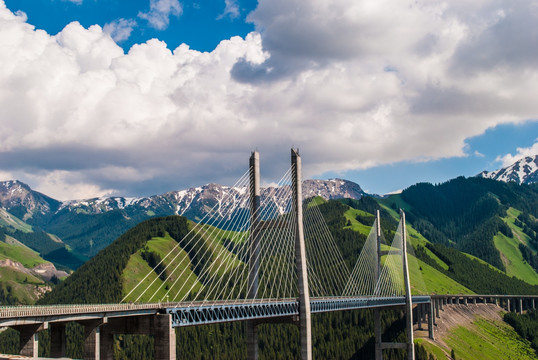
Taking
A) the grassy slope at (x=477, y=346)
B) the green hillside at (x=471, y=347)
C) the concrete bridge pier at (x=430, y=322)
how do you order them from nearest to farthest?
the green hillside at (x=471, y=347), the concrete bridge pier at (x=430, y=322), the grassy slope at (x=477, y=346)

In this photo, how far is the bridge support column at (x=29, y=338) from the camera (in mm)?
62750

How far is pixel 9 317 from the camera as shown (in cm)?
5744

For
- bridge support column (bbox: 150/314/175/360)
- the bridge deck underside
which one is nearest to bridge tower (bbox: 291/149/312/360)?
the bridge deck underside

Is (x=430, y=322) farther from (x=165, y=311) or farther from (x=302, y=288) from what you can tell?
(x=165, y=311)

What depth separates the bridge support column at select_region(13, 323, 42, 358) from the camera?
6275 centimetres

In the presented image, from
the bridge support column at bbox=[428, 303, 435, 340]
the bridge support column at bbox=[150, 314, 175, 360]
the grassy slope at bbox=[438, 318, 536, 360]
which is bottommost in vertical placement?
the grassy slope at bbox=[438, 318, 536, 360]

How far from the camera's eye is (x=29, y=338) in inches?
2488

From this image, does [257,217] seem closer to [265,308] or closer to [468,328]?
[265,308]

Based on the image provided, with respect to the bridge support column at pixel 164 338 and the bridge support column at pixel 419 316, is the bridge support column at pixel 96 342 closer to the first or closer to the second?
the bridge support column at pixel 164 338

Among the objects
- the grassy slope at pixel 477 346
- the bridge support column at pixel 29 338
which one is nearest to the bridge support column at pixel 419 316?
the grassy slope at pixel 477 346

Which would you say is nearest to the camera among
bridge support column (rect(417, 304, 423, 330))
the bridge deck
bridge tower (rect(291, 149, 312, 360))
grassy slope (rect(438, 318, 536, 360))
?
the bridge deck

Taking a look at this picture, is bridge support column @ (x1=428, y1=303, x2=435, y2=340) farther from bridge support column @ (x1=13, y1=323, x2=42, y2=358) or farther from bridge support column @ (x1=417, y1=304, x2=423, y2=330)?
bridge support column @ (x1=13, y1=323, x2=42, y2=358)

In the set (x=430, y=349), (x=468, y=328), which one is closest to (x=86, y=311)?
(x=430, y=349)

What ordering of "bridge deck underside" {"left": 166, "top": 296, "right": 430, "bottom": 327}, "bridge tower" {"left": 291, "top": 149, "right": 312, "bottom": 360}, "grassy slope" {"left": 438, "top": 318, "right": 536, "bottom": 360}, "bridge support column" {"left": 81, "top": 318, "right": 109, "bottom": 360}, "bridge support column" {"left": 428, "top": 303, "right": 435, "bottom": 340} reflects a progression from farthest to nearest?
"grassy slope" {"left": 438, "top": 318, "right": 536, "bottom": 360}
"bridge support column" {"left": 428, "top": 303, "right": 435, "bottom": 340}
"bridge tower" {"left": 291, "top": 149, "right": 312, "bottom": 360}
"bridge deck underside" {"left": 166, "top": 296, "right": 430, "bottom": 327}
"bridge support column" {"left": 81, "top": 318, "right": 109, "bottom": 360}
